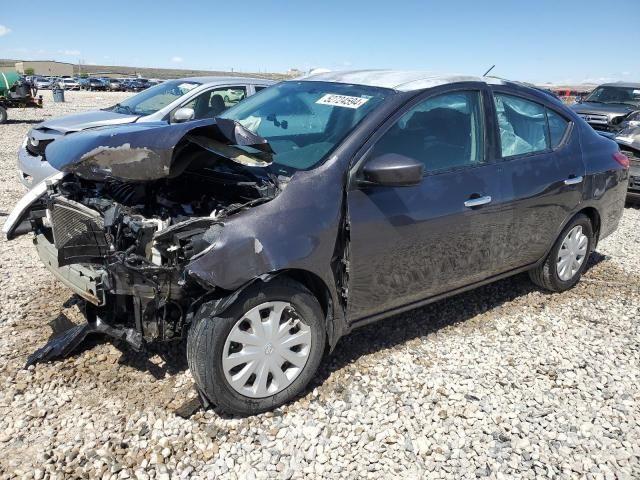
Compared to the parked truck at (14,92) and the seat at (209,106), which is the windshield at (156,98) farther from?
the parked truck at (14,92)

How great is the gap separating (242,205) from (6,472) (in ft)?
5.50

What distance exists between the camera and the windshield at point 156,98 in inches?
302

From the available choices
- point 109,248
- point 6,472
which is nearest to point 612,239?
point 109,248

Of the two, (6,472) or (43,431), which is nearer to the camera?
(6,472)

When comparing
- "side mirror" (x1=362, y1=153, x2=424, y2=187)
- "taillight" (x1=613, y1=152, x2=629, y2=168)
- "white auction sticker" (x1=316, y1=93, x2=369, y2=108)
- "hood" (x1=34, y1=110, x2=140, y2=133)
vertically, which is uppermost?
"white auction sticker" (x1=316, y1=93, x2=369, y2=108)

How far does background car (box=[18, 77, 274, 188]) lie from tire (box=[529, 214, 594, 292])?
4334 mm

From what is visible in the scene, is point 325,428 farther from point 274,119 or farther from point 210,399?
point 274,119

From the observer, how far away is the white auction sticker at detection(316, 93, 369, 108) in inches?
131

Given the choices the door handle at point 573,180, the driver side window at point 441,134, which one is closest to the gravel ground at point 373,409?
the door handle at point 573,180

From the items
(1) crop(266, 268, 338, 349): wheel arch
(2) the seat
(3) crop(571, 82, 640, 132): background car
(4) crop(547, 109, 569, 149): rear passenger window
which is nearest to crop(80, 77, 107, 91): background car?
(3) crop(571, 82, 640, 132): background car

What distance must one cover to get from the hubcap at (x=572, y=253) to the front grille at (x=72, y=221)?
3.76m

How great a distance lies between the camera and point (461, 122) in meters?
3.60

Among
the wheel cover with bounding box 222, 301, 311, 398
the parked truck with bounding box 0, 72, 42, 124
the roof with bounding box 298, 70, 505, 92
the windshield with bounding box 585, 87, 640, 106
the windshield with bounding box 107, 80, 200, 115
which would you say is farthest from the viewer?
the parked truck with bounding box 0, 72, 42, 124

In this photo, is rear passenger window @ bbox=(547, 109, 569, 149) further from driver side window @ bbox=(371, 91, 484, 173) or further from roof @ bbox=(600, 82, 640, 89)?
roof @ bbox=(600, 82, 640, 89)
